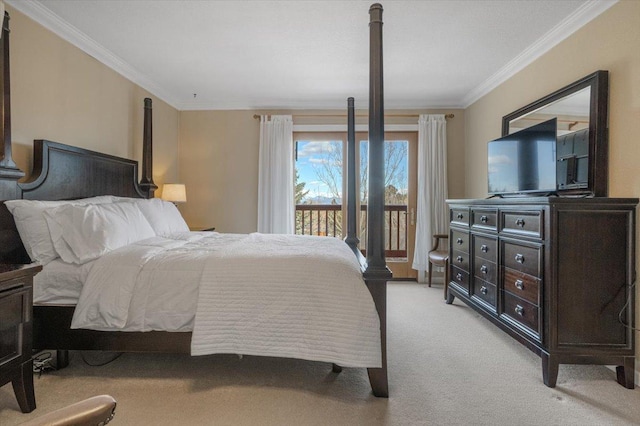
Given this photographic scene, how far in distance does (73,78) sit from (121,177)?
985 mm

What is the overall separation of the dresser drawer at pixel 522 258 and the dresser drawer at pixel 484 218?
0.73 feet

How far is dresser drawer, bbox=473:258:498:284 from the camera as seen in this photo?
8.84 feet

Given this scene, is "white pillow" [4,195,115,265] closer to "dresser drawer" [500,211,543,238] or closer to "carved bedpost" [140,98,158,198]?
"carved bedpost" [140,98,158,198]

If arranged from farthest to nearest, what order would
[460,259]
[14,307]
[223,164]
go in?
[223,164] → [460,259] → [14,307]

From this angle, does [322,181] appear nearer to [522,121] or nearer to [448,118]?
[448,118]

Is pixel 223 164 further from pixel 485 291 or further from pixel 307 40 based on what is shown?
pixel 485 291

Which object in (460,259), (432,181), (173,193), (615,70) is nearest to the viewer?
(615,70)

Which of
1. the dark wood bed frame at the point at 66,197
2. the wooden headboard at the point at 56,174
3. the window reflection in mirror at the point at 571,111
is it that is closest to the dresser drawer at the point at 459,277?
the window reflection in mirror at the point at 571,111

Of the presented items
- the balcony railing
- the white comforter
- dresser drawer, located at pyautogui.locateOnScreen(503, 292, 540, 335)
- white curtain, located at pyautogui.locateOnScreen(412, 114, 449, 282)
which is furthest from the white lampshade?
dresser drawer, located at pyautogui.locateOnScreen(503, 292, 540, 335)

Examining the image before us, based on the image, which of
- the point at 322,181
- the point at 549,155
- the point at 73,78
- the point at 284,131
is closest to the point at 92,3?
the point at 73,78

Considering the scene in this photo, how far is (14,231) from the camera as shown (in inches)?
81.8

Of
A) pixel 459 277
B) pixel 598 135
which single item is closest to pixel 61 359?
pixel 459 277

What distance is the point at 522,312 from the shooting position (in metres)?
2.30

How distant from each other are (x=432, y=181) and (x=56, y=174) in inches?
166
